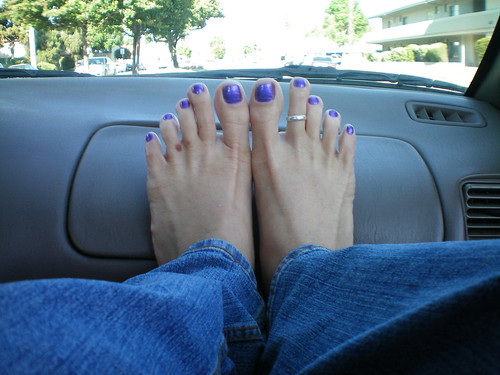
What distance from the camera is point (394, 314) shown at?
53 centimetres

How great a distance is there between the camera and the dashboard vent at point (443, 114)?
1319mm

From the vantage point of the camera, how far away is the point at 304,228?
3.82ft

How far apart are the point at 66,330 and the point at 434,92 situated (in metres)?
1.36

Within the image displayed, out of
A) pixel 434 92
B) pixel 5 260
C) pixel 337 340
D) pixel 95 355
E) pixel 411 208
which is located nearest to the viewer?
pixel 95 355

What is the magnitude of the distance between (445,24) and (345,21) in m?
0.45

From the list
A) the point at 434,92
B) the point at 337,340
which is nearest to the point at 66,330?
the point at 337,340

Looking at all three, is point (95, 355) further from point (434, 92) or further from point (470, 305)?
point (434, 92)

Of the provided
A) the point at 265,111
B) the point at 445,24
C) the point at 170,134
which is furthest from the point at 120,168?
the point at 445,24

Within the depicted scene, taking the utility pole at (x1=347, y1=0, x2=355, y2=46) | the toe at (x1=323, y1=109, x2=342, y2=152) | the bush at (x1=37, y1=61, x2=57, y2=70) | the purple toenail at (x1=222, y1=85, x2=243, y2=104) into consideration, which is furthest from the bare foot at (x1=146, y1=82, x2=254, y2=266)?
the utility pole at (x1=347, y1=0, x2=355, y2=46)

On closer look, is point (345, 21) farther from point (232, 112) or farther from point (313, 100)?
point (232, 112)

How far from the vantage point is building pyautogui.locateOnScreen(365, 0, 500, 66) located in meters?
1.41

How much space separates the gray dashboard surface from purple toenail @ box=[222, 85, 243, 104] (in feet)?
0.54

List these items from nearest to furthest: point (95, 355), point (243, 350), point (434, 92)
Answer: point (95, 355) → point (243, 350) → point (434, 92)

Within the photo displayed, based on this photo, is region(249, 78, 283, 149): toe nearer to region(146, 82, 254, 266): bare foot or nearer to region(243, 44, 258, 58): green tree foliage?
region(146, 82, 254, 266): bare foot
